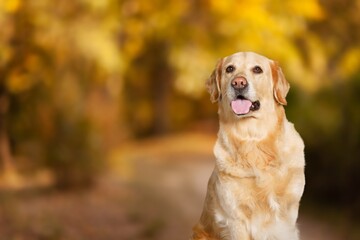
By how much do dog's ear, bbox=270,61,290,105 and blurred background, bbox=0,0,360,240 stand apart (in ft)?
16.7

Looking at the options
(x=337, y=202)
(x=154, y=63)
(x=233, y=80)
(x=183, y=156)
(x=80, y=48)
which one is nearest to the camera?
(x=233, y=80)

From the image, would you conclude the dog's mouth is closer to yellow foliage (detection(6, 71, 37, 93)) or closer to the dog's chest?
the dog's chest

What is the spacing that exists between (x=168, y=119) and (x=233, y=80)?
34.5 ft

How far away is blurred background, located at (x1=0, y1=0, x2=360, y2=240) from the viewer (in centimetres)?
846

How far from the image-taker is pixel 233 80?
2.66m

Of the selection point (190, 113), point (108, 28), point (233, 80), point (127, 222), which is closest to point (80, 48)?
point (108, 28)

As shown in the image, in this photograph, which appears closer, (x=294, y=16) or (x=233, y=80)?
(x=233, y=80)

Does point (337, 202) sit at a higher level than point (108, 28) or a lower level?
lower

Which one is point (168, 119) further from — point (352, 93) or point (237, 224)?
point (237, 224)

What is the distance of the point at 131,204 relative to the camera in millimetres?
9625

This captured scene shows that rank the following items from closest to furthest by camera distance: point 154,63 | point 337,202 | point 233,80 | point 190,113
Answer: point 233,80 → point 337,202 → point 154,63 → point 190,113

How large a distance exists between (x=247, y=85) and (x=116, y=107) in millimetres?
8554

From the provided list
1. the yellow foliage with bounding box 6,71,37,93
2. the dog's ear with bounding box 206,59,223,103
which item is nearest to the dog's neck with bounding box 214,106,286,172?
the dog's ear with bounding box 206,59,223,103

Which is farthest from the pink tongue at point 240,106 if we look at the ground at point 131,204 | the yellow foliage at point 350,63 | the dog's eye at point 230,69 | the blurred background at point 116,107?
the yellow foliage at point 350,63
